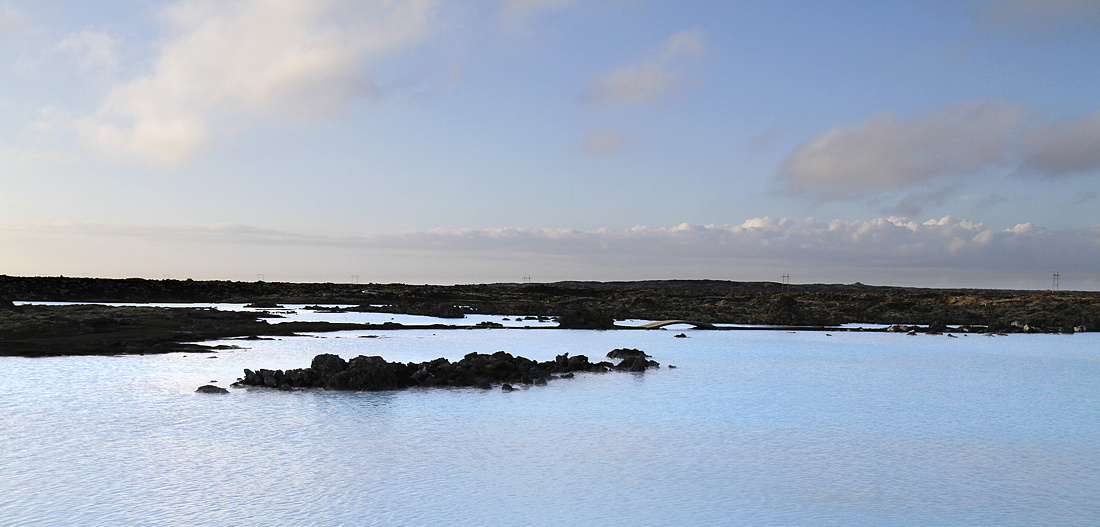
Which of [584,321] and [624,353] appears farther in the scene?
[584,321]

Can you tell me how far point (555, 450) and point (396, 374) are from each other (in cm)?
541

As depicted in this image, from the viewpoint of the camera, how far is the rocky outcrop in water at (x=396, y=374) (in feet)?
43.2

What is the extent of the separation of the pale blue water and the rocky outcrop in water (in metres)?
0.47

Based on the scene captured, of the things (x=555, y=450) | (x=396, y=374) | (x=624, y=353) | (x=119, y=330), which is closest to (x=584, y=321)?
(x=624, y=353)

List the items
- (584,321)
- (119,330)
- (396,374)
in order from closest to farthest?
(396,374) < (119,330) < (584,321)

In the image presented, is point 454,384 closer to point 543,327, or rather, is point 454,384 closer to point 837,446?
point 837,446

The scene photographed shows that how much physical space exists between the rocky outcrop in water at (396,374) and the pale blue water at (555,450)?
0.47m

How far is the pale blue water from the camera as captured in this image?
671cm

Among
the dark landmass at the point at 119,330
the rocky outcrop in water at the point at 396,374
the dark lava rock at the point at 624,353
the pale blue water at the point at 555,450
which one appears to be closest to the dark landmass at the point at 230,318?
the dark landmass at the point at 119,330

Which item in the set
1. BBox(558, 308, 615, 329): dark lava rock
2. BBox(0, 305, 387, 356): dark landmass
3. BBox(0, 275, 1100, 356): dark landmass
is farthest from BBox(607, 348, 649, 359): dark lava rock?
BBox(558, 308, 615, 329): dark lava rock

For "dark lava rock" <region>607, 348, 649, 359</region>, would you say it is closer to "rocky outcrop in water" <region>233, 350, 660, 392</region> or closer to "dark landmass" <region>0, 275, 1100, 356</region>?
"rocky outcrop in water" <region>233, 350, 660, 392</region>

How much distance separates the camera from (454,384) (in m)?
13.8

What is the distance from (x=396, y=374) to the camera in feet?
45.1

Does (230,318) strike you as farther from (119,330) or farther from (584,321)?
(584,321)
